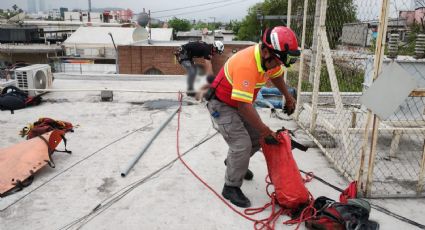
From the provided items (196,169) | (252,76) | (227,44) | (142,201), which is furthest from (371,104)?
(227,44)

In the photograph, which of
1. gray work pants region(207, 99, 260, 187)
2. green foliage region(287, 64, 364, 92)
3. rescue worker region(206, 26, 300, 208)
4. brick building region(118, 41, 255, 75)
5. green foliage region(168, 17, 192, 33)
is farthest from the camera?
green foliage region(168, 17, 192, 33)

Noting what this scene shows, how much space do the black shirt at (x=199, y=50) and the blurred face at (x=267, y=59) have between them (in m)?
2.97

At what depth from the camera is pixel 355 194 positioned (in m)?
3.12

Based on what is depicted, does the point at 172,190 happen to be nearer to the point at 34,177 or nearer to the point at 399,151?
the point at 34,177

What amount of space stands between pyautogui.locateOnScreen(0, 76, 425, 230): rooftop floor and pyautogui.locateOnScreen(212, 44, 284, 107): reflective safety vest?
40.8 inches

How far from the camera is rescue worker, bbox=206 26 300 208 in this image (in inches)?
107

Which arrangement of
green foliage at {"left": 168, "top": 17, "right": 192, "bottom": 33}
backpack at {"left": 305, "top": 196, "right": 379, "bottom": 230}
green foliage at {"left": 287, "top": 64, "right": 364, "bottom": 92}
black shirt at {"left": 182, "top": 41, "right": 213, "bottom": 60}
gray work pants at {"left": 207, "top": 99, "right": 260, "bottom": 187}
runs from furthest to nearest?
green foliage at {"left": 168, "top": 17, "right": 192, "bottom": 33} < black shirt at {"left": 182, "top": 41, "right": 213, "bottom": 60} < green foliage at {"left": 287, "top": 64, "right": 364, "bottom": 92} < gray work pants at {"left": 207, "top": 99, "right": 260, "bottom": 187} < backpack at {"left": 305, "top": 196, "right": 379, "bottom": 230}

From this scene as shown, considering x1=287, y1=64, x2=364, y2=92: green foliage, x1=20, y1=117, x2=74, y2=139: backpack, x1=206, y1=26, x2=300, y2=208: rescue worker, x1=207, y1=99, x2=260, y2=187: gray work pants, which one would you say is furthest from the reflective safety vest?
x1=287, y1=64, x2=364, y2=92: green foliage

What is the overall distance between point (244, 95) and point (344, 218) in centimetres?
121

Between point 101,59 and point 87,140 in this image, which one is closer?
point 87,140

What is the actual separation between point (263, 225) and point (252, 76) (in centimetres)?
123

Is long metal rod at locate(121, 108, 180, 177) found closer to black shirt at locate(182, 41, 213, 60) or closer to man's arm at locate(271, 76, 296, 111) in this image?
black shirt at locate(182, 41, 213, 60)

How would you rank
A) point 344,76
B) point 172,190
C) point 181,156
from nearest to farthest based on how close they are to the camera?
point 172,190 < point 181,156 < point 344,76

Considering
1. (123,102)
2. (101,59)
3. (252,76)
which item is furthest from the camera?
(101,59)
